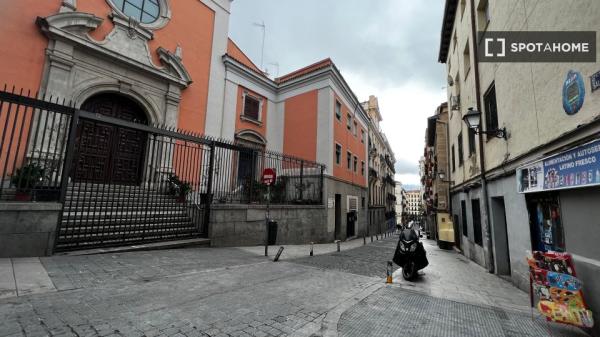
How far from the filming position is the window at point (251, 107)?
17953mm

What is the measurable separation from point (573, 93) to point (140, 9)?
16513mm

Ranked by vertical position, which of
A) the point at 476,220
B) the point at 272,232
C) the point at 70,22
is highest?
the point at 70,22

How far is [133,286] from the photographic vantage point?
434cm

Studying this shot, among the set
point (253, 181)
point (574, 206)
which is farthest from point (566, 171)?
point (253, 181)

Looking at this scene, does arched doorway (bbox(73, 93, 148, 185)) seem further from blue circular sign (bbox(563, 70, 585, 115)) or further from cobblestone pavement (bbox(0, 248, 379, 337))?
blue circular sign (bbox(563, 70, 585, 115))

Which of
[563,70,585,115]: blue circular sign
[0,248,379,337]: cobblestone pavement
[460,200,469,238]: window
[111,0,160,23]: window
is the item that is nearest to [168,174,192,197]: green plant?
[0,248,379,337]: cobblestone pavement

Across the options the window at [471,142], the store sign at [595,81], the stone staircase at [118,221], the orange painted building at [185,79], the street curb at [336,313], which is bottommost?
the street curb at [336,313]

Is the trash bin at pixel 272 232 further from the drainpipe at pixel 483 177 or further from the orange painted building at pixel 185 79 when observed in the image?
the drainpipe at pixel 483 177

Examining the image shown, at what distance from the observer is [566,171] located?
4223 millimetres

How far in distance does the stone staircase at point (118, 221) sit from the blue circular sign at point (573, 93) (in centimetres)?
952

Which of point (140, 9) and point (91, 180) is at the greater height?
point (140, 9)

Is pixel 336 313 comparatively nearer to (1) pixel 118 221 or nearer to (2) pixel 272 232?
(1) pixel 118 221

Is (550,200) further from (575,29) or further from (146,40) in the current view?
(146,40)

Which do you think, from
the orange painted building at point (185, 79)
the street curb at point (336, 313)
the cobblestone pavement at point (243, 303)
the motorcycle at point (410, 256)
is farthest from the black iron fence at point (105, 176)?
the street curb at point (336, 313)
